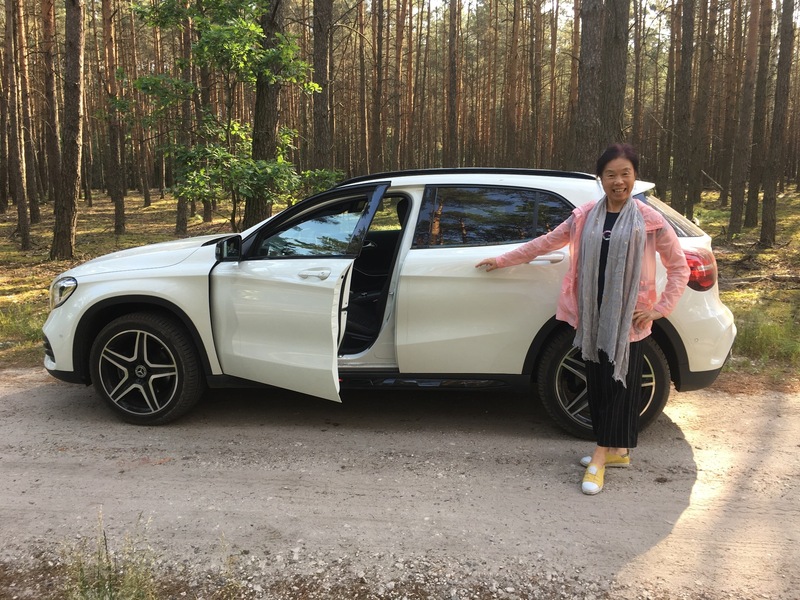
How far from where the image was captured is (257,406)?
472 cm

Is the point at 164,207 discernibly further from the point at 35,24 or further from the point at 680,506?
the point at 680,506

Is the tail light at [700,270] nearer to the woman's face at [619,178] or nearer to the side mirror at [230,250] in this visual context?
the woman's face at [619,178]

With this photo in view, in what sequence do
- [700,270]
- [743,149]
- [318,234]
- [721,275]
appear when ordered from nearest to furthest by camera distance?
[700,270]
[318,234]
[721,275]
[743,149]

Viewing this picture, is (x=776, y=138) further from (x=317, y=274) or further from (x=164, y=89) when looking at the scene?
(x=317, y=274)

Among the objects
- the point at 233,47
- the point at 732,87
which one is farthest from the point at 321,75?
the point at 732,87

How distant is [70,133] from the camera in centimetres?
1235

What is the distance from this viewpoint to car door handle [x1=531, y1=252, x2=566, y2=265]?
374 cm

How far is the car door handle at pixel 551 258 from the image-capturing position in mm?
3736

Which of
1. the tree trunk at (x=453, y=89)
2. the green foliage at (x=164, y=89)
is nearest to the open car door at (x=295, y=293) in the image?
the green foliage at (x=164, y=89)

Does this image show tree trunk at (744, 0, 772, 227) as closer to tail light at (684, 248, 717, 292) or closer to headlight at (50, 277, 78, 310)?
tail light at (684, 248, 717, 292)

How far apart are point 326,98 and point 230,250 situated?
9.21 m

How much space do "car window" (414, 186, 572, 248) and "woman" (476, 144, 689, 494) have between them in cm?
47

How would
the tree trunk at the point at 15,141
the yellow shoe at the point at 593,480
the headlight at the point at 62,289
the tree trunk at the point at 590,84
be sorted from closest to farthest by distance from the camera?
the yellow shoe at the point at 593,480 < the headlight at the point at 62,289 < the tree trunk at the point at 590,84 < the tree trunk at the point at 15,141

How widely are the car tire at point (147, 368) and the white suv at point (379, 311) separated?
1 centimetres
